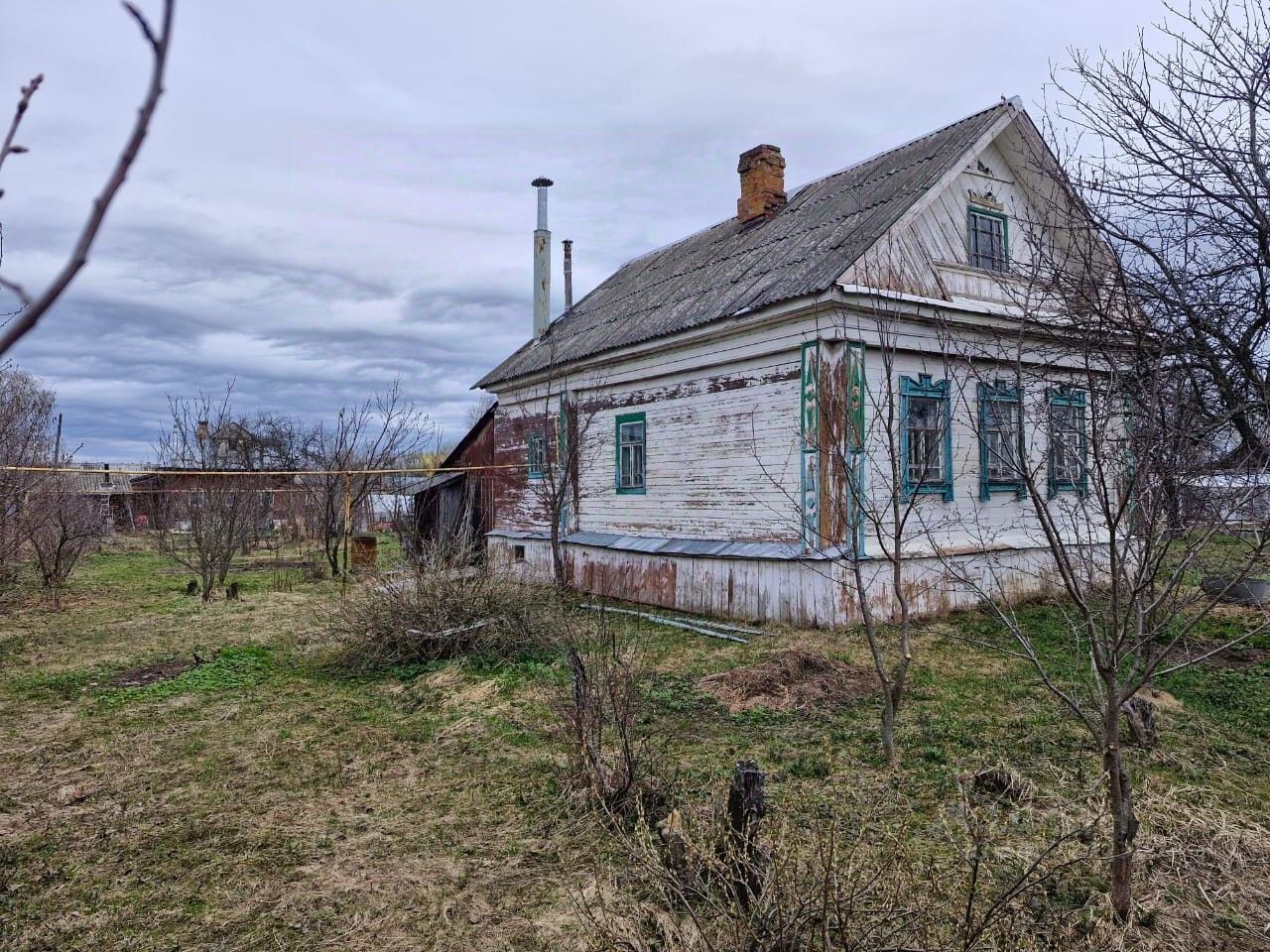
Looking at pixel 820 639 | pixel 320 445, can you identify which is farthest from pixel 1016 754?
pixel 320 445

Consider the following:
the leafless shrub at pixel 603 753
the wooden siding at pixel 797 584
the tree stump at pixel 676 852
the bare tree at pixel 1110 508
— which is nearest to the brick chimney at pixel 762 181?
the bare tree at pixel 1110 508

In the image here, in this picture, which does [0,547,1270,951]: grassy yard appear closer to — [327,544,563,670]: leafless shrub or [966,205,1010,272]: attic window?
[327,544,563,670]: leafless shrub

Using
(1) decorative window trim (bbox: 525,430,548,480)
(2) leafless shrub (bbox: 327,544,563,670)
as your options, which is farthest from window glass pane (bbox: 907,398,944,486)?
(1) decorative window trim (bbox: 525,430,548,480)

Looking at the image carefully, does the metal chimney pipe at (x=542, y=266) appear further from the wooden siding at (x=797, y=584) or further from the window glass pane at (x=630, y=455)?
the wooden siding at (x=797, y=584)

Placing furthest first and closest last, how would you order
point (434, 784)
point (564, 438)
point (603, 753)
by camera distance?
point (564, 438)
point (603, 753)
point (434, 784)

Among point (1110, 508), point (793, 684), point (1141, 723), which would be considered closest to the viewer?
point (1110, 508)

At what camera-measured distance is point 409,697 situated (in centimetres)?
741

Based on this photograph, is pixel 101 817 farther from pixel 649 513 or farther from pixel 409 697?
pixel 649 513

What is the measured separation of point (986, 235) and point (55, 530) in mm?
15386

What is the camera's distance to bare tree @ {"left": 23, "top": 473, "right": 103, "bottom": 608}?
502 inches

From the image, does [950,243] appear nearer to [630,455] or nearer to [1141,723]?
[630,455]

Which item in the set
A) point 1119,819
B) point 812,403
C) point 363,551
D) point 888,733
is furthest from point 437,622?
point 363,551

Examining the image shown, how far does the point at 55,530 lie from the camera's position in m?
13.7

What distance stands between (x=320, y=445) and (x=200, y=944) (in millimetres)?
15821
